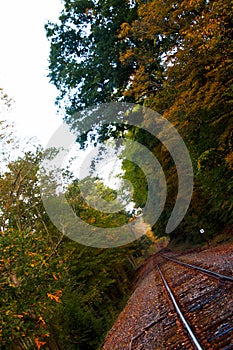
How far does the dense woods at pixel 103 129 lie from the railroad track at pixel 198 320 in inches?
193

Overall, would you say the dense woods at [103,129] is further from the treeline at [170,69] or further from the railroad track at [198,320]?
the railroad track at [198,320]

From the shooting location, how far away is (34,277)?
1388 cm

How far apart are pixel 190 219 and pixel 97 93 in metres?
14.9

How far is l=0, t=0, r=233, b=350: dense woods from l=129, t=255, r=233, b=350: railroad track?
193 inches

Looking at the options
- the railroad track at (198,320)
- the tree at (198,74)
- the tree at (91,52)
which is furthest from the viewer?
the tree at (91,52)

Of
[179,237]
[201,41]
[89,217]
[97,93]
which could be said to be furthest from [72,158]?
[179,237]

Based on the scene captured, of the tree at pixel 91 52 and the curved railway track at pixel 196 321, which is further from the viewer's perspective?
the tree at pixel 91 52

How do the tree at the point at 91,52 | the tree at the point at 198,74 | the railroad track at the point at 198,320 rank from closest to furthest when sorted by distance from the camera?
the railroad track at the point at 198,320
the tree at the point at 198,74
the tree at the point at 91,52

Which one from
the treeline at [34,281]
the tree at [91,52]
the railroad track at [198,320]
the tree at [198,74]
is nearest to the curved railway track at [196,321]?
the railroad track at [198,320]

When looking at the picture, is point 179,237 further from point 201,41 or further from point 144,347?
point 144,347

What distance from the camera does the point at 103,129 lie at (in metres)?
25.7

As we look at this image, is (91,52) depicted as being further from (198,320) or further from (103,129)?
(198,320)

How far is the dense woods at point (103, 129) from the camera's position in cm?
1291

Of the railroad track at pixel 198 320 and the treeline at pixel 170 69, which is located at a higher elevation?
the treeline at pixel 170 69
